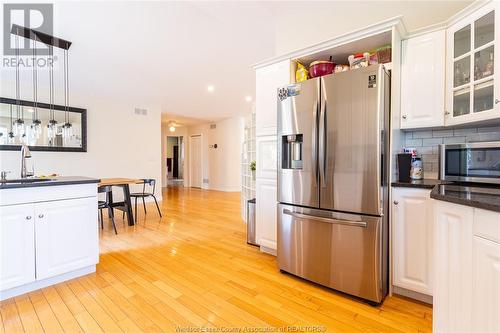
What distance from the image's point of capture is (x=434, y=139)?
211 centimetres

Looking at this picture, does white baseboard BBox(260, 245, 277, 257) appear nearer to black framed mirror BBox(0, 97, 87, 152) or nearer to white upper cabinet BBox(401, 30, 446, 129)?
white upper cabinet BBox(401, 30, 446, 129)

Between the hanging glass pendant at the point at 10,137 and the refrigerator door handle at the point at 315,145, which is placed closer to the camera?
the refrigerator door handle at the point at 315,145

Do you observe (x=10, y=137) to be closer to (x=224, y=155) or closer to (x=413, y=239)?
(x=224, y=155)

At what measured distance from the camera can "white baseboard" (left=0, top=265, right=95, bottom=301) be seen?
1.88 meters

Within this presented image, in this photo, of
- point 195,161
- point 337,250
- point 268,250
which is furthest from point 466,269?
point 195,161

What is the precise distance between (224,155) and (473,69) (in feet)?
23.7

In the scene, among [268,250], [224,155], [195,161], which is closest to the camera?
[268,250]

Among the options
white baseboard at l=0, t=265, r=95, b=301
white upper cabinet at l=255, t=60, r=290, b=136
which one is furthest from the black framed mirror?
white upper cabinet at l=255, t=60, r=290, b=136

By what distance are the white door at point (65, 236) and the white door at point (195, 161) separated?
715 centimetres

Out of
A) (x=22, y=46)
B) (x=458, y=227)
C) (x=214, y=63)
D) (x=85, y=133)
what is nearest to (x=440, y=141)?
(x=458, y=227)

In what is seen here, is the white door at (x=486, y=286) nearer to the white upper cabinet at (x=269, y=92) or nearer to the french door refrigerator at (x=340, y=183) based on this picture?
the french door refrigerator at (x=340, y=183)

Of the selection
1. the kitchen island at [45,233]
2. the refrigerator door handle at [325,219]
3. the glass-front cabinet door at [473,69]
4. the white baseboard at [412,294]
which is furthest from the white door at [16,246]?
the glass-front cabinet door at [473,69]

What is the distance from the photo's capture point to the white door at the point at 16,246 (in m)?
1.80

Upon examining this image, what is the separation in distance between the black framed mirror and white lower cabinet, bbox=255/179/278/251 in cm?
349
